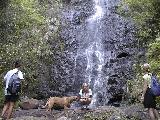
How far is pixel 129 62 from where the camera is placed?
1980 centimetres

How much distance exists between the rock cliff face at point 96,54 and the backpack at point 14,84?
6.19m

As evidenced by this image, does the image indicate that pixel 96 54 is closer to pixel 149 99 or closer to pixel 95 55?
pixel 95 55

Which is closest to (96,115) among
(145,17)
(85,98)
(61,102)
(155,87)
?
(85,98)

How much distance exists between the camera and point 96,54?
2116 cm

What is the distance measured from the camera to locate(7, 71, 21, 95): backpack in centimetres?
1348

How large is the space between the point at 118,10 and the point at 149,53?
5.53 meters

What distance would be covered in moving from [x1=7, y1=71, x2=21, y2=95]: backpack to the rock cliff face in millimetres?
6193

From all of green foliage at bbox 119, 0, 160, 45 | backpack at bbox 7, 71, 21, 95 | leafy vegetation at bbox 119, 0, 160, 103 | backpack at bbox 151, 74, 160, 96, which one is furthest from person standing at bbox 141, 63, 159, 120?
green foliage at bbox 119, 0, 160, 45

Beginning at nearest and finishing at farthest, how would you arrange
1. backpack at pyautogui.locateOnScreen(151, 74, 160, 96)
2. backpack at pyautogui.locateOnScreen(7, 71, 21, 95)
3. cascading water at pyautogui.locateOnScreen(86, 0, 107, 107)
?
backpack at pyautogui.locateOnScreen(151, 74, 160, 96), backpack at pyautogui.locateOnScreen(7, 71, 21, 95), cascading water at pyautogui.locateOnScreen(86, 0, 107, 107)

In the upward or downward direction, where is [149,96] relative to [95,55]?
downward

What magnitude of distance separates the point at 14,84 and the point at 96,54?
841 cm

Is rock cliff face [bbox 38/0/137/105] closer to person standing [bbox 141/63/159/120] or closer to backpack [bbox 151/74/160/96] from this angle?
person standing [bbox 141/63/159/120]

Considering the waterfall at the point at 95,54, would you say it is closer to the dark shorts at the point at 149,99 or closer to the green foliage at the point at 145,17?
the green foliage at the point at 145,17

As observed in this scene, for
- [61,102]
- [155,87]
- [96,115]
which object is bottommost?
[96,115]
